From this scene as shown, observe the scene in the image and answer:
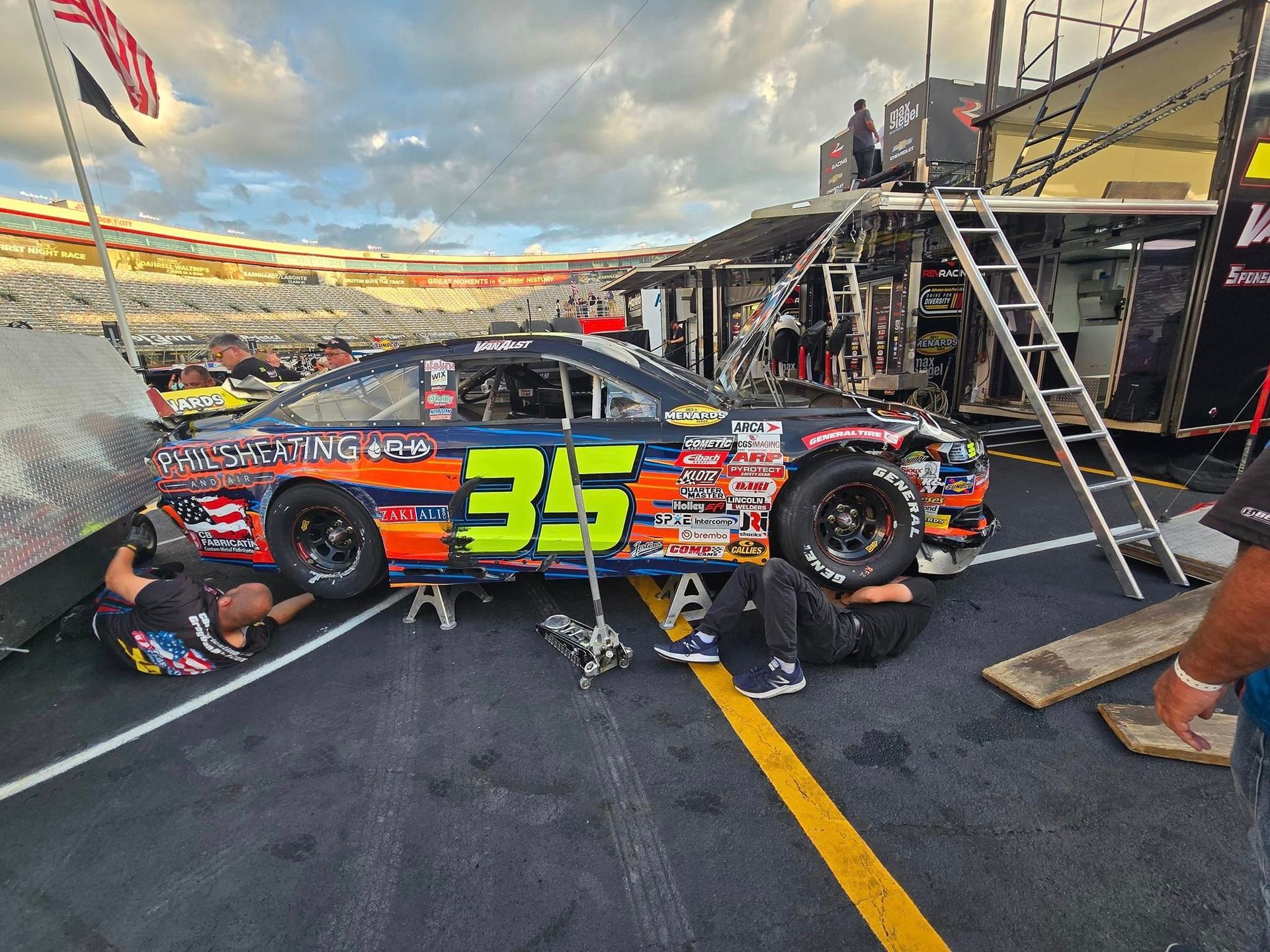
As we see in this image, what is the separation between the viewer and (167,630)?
288cm

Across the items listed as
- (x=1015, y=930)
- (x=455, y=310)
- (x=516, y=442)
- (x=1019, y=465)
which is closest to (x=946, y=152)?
(x=1019, y=465)

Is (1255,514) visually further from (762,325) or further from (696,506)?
(762,325)

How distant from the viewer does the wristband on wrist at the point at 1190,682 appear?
1.18 m

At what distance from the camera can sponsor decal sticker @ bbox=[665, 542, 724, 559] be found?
3171 mm

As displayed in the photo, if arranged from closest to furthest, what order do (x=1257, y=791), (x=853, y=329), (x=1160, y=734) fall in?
(x=1257, y=791)
(x=1160, y=734)
(x=853, y=329)

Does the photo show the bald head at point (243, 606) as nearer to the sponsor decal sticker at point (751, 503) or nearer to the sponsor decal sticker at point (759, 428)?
the sponsor decal sticker at point (751, 503)

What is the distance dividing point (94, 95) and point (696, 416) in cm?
946

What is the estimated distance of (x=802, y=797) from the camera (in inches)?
80.1

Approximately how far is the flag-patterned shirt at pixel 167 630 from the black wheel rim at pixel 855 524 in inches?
128

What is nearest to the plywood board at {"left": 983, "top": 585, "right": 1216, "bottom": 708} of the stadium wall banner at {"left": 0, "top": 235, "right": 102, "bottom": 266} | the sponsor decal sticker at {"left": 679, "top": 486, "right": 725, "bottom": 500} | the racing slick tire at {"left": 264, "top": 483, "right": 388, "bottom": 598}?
the sponsor decal sticker at {"left": 679, "top": 486, "right": 725, "bottom": 500}

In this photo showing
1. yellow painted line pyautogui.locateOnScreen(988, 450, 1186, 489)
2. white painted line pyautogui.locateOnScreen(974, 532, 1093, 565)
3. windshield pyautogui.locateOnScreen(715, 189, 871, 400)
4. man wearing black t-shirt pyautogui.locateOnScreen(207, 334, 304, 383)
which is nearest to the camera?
white painted line pyautogui.locateOnScreen(974, 532, 1093, 565)

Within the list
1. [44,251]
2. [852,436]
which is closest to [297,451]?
[852,436]

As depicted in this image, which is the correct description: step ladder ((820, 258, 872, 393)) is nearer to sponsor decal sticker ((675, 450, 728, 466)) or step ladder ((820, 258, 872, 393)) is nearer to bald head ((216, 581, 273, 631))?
sponsor decal sticker ((675, 450, 728, 466))

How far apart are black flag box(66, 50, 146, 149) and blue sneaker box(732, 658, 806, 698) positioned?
10.3 m
